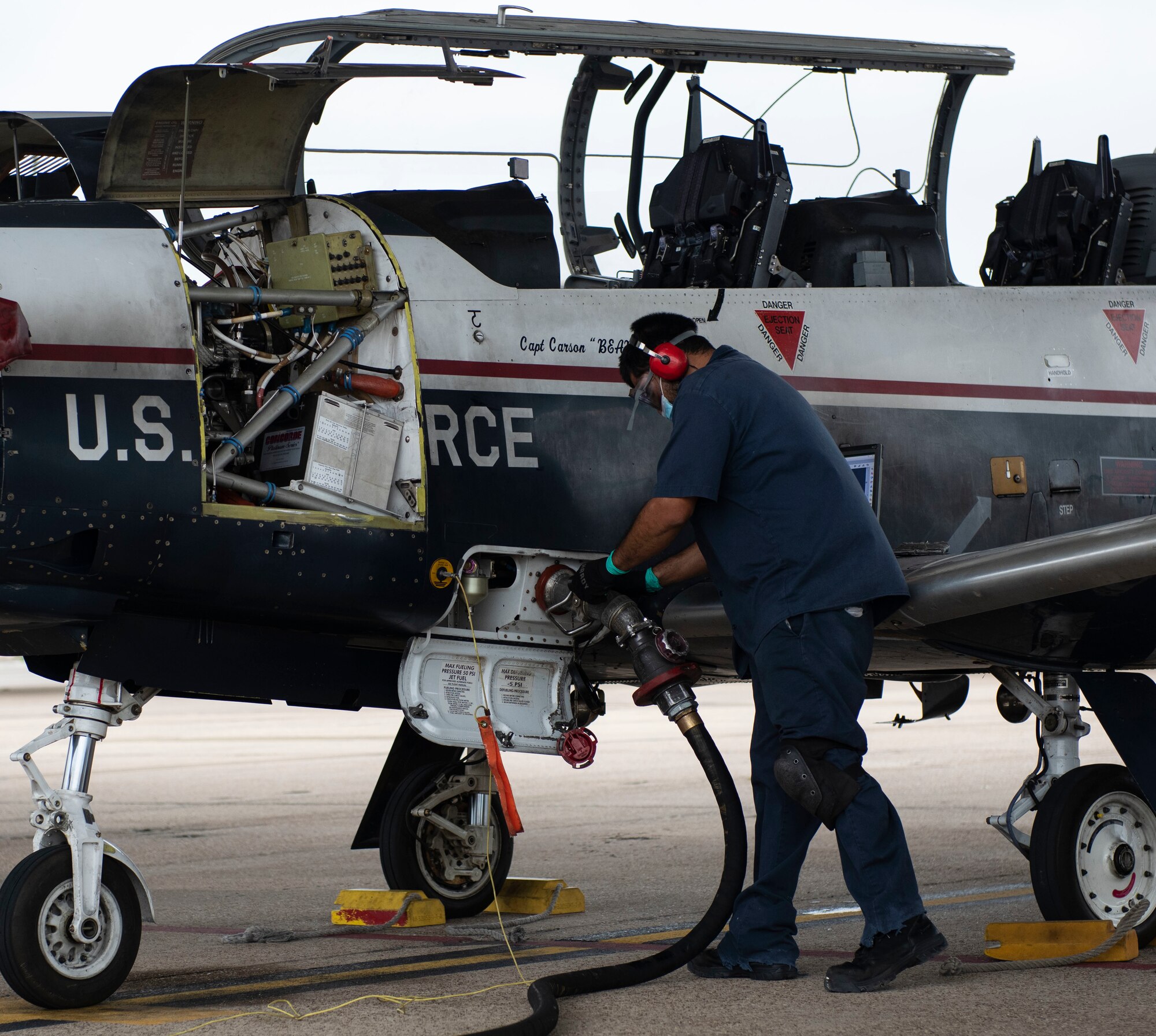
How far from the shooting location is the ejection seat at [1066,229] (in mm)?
6559

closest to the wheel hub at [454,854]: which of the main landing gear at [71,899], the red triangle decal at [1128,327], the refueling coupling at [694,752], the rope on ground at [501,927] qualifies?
the rope on ground at [501,927]

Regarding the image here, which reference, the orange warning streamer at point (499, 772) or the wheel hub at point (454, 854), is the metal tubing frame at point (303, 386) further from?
the wheel hub at point (454, 854)

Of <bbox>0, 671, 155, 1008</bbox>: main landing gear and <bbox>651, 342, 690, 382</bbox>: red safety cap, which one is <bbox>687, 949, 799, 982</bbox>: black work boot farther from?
<bbox>651, 342, 690, 382</bbox>: red safety cap

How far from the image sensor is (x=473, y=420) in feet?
16.8

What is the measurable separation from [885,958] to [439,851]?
265 centimetres

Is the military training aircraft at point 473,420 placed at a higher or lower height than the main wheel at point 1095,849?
higher

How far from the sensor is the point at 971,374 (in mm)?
5922

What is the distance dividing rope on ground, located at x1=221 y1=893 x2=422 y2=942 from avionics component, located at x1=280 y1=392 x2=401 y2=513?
1.91 metres

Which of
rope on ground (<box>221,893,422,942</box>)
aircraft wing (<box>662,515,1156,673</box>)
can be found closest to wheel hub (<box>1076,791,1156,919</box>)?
aircraft wing (<box>662,515,1156,673</box>)

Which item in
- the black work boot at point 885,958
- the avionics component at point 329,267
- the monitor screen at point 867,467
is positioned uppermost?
the avionics component at point 329,267

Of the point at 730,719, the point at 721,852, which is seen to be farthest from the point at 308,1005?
the point at 730,719

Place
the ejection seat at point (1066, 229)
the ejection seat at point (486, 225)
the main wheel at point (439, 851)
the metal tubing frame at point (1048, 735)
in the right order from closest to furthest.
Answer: the ejection seat at point (486, 225), the metal tubing frame at point (1048, 735), the main wheel at point (439, 851), the ejection seat at point (1066, 229)

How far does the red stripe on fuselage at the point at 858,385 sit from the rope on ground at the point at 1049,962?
2013 millimetres

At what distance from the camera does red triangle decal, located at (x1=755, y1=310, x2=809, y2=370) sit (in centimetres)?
566
